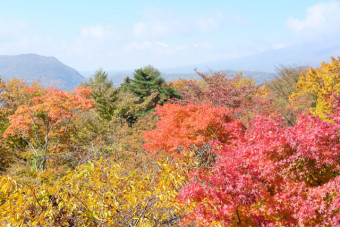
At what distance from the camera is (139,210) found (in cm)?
350

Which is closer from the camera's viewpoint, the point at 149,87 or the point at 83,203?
the point at 83,203

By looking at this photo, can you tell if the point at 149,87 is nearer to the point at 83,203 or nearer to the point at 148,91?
the point at 148,91

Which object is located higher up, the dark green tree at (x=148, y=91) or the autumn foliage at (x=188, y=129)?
the dark green tree at (x=148, y=91)

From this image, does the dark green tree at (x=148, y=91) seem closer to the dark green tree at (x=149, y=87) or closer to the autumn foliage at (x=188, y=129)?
the dark green tree at (x=149, y=87)

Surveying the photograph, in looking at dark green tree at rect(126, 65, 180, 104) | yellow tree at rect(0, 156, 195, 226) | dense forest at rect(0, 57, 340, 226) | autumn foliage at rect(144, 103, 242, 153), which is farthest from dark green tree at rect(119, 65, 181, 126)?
yellow tree at rect(0, 156, 195, 226)

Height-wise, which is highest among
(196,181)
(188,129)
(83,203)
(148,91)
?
(148,91)

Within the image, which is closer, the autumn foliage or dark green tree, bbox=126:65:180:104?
the autumn foliage

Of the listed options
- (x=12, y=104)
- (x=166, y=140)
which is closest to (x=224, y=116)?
(x=166, y=140)

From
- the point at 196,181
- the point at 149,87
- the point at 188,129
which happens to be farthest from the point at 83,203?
the point at 149,87

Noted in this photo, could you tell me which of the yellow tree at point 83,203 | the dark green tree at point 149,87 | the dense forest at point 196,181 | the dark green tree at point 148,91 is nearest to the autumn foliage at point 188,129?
the dense forest at point 196,181

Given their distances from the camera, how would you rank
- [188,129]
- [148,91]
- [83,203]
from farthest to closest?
1. [148,91]
2. [188,129]
3. [83,203]

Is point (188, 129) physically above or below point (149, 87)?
below

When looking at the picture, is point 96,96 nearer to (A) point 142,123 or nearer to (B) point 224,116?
(A) point 142,123

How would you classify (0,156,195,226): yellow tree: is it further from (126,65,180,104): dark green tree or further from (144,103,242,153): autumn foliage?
(126,65,180,104): dark green tree
